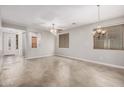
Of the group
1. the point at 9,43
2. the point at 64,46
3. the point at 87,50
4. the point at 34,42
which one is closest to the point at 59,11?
the point at 87,50

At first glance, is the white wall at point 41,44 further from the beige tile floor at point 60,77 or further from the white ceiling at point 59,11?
the beige tile floor at point 60,77

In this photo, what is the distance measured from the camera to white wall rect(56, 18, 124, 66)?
4132 millimetres

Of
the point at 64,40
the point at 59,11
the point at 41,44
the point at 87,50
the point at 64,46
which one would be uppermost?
the point at 59,11

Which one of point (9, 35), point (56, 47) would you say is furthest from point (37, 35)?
point (9, 35)

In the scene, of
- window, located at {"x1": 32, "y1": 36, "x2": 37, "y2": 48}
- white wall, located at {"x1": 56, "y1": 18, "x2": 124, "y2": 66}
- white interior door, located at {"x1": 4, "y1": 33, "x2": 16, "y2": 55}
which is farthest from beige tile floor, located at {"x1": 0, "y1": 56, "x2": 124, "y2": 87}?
white interior door, located at {"x1": 4, "y1": 33, "x2": 16, "y2": 55}

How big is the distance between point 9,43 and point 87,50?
7.11 meters

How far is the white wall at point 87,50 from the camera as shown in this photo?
4132mm

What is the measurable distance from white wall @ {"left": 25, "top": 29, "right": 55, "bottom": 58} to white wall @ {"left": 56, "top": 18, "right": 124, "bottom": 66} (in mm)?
1095

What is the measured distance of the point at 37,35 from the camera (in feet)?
22.2

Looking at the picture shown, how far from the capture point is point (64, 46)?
24.2 ft

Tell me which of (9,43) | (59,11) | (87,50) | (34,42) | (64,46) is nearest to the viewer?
(59,11)

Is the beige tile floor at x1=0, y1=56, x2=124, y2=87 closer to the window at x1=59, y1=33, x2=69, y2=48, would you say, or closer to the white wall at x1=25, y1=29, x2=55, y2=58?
the white wall at x1=25, y1=29, x2=55, y2=58

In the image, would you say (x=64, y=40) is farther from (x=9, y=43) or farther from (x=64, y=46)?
(x=9, y=43)
